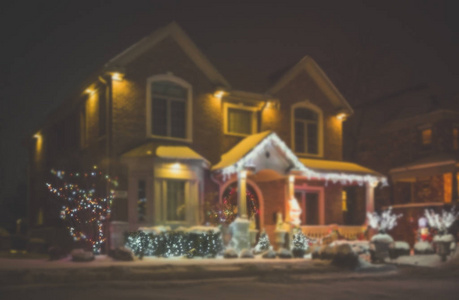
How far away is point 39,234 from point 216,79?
1022cm

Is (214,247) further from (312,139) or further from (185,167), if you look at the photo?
(312,139)

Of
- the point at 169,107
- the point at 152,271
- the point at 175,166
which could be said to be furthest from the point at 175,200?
the point at 152,271

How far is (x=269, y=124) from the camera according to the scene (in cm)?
2355

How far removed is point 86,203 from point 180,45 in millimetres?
7045

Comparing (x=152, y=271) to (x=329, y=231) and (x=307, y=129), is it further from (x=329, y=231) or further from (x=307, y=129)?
(x=307, y=129)

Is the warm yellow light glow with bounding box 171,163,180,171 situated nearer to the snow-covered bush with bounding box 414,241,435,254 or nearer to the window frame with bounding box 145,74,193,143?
the window frame with bounding box 145,74,193,143

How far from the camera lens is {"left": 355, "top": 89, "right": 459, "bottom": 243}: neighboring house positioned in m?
28.4

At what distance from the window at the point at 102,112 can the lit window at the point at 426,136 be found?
16915 millimetres

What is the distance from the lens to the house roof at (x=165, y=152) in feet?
62.9

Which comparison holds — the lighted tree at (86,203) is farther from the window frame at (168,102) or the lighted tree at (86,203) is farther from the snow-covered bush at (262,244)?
the snow-covered bush at (262,244)

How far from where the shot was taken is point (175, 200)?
20094mm

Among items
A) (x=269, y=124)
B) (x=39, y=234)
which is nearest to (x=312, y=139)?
(x=269, y=124)

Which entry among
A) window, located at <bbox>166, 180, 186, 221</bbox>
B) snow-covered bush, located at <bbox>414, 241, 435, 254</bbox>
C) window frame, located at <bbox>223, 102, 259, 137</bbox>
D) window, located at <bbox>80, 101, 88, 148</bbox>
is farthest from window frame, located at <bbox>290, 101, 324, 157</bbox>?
window, located at <bbox>80, 101, 88, 148</bbox>

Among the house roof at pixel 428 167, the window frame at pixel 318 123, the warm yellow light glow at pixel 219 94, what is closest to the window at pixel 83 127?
the warm yellow light glow at pixel 219 94
